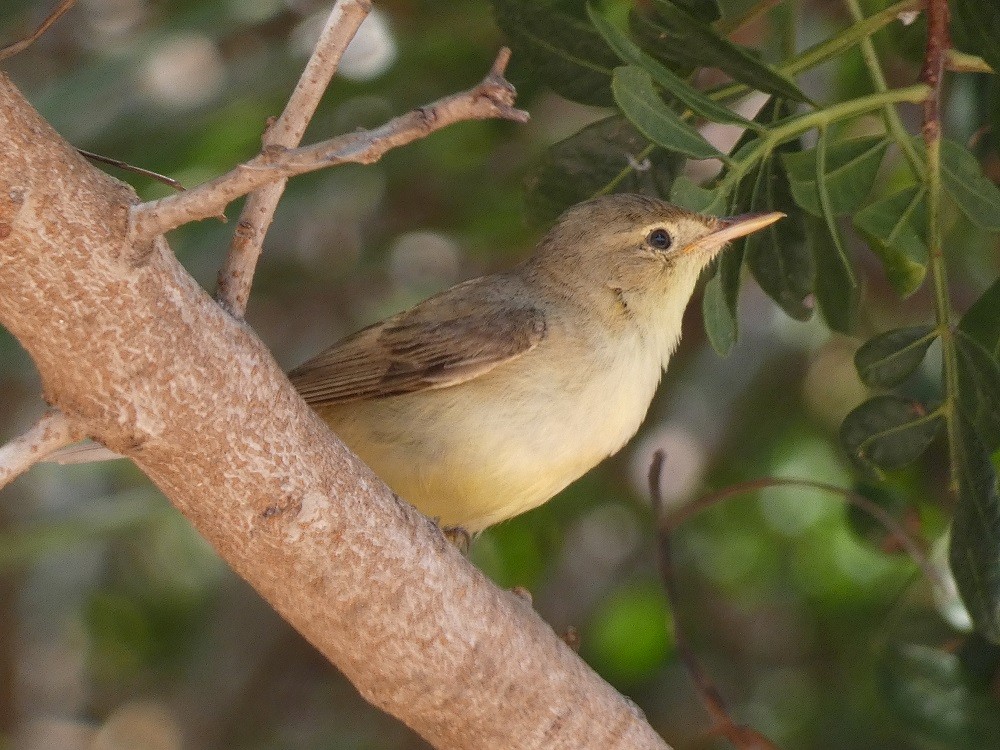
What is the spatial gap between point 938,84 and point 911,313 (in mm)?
2900

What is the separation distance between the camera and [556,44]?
311cm

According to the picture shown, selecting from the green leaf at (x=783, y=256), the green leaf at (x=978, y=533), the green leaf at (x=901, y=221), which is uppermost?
the green leaf at (x=901, y=221)

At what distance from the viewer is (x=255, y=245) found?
8.07 feet

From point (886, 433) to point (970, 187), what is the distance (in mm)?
595

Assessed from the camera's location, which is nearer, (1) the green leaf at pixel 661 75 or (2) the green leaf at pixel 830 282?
(1) the green leaf at pixel 661 75

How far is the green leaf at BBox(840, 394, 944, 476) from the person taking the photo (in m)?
2.99

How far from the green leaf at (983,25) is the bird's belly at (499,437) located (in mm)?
1210

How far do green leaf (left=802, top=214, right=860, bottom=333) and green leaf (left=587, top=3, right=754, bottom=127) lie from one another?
58cm

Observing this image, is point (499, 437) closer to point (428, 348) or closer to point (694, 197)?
point (428, 348)

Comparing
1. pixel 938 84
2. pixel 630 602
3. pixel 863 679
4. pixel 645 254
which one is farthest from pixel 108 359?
pixel 630 602

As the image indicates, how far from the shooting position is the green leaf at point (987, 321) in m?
2.96

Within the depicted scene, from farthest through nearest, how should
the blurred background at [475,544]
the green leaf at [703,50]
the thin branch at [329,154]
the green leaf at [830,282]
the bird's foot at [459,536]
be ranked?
the blurred background at [475,544]
the bird's foot at [459,536]
the green leaf at [830,282]
the green leaf at [703,50]
the thin branch at [329,154]

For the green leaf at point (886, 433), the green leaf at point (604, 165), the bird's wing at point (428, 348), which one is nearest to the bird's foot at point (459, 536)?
the bird's wing at point (428, 348)

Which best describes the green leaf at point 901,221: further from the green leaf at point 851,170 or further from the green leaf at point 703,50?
the green leaf at point 703,50
